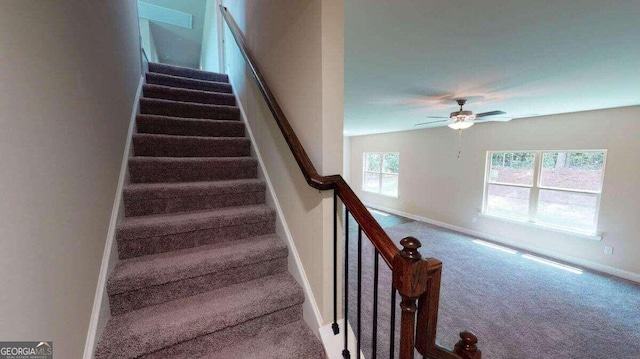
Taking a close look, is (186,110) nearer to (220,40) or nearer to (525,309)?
(220,40)

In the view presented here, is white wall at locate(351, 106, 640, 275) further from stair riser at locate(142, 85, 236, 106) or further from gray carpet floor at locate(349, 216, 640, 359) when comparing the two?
stair riser at locate(142, 85, 236, 106)

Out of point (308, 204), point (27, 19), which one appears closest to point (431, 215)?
point (308, 204)

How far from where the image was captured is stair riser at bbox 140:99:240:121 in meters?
2.24

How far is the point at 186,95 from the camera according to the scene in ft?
8.27

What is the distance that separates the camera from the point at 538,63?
1.84 m

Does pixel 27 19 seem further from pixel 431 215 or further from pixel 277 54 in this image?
pixel 431 215

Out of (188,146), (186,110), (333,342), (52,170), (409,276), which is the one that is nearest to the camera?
(409,276)

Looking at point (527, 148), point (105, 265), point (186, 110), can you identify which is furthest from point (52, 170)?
point (527, 148)

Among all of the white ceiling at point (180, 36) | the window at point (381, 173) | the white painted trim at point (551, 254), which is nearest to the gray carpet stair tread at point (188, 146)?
the white ceiling at point (180, 36)

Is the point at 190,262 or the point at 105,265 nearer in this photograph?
the point at 105,265

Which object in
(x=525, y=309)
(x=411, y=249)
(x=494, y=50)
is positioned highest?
(x=494, y=50)

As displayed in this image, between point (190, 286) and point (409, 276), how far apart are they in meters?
1.17

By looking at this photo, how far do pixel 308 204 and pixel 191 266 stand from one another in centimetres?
70

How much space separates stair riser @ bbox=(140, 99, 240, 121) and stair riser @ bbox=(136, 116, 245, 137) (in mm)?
239
